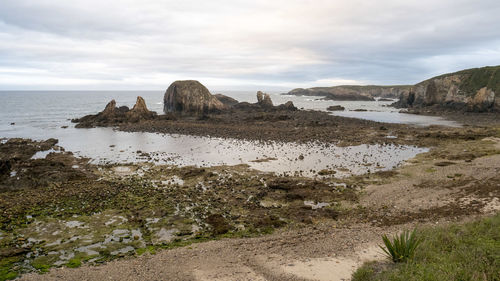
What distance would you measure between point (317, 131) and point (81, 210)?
1425 inches

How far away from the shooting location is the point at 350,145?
36000 millimetres

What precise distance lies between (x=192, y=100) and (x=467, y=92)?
7451 cm

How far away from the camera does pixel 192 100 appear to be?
241 feet

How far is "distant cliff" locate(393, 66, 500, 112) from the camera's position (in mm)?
68500

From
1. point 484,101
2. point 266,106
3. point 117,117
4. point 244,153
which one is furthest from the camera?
point 266,106

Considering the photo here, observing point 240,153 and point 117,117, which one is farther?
point 117,117

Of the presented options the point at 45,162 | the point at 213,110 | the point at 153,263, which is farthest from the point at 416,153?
the point at 213,110

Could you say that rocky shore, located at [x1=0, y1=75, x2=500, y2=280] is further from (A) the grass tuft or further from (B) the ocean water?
(B) the ocean water

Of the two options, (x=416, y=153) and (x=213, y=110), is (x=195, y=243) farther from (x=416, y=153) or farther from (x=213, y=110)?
(x=213, y=110)

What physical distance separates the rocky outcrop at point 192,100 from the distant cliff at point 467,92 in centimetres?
6206

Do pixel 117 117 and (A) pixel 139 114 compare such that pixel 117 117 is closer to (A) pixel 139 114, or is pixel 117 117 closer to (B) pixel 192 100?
(A) pixel 139 114

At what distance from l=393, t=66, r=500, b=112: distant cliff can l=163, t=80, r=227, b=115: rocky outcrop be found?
204 feet

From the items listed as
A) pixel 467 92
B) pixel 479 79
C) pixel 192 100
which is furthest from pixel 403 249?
pixel 479 79

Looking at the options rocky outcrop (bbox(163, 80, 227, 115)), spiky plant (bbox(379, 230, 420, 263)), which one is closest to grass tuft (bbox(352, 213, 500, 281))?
spiky plant (bbox(379, 230, 420, 263))
